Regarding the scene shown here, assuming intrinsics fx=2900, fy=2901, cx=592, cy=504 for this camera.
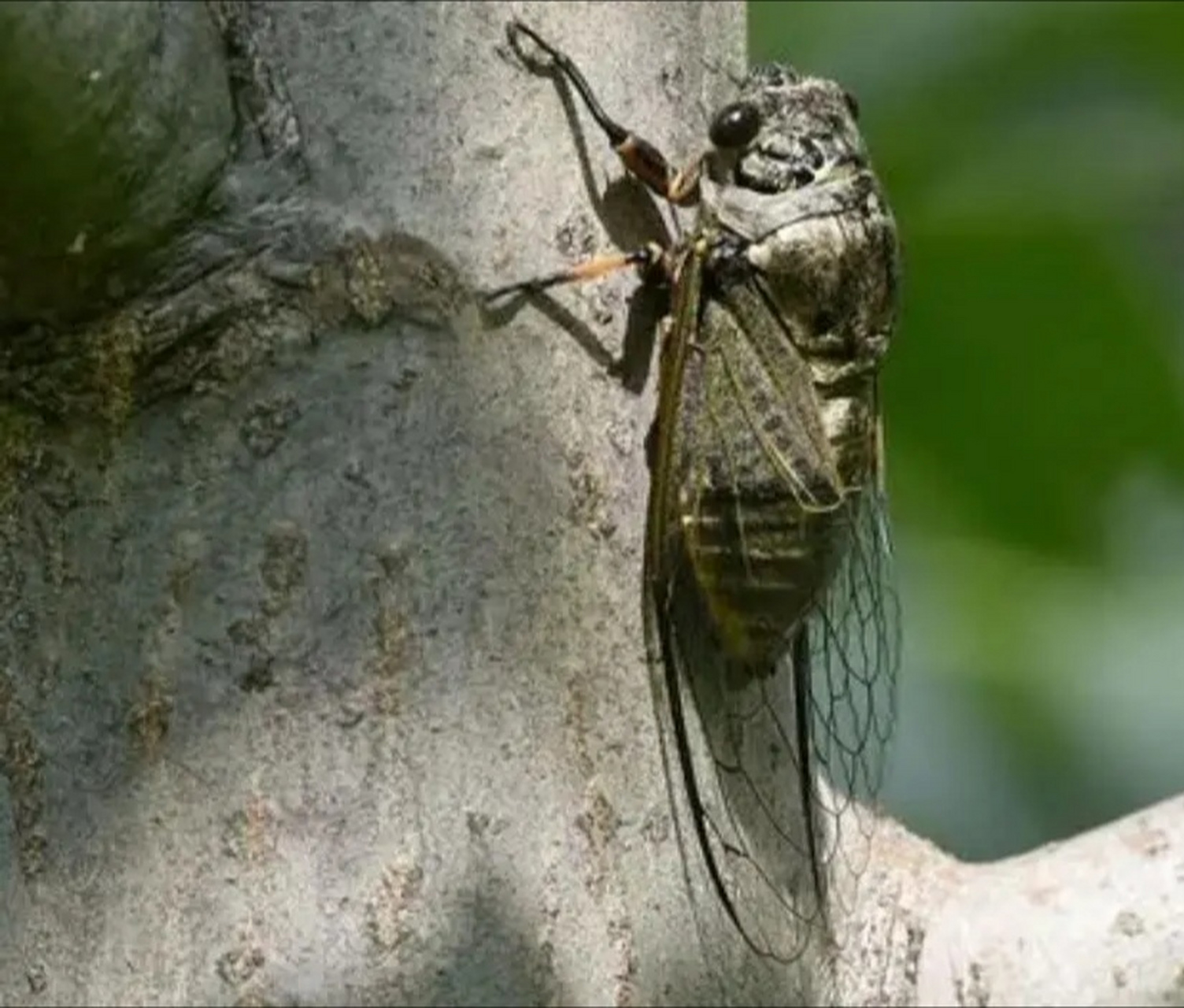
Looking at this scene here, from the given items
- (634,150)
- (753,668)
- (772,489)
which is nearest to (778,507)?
(772,489)

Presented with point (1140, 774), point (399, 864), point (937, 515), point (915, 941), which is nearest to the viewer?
point (399, 864)

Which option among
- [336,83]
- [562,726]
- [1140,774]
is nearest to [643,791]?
[562,726]

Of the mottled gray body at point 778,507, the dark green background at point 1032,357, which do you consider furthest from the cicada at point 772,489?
the dark green background at point 1032,357

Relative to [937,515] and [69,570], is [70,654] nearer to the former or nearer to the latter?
[69,570]

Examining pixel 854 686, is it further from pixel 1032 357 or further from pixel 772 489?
pixel 1032 357

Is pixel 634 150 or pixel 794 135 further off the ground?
pixel 794 135

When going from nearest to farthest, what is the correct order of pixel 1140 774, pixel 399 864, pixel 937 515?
pixel 399 864 < pixel 937 515 < pixel 1140 774

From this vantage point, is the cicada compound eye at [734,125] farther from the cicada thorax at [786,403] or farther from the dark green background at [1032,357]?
the dark green background at [1032,357]

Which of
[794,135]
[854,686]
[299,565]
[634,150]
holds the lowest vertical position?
[299,565]
